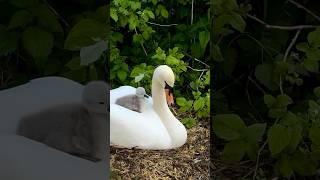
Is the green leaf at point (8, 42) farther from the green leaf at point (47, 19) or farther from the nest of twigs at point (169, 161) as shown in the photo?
the nest of twigs at point (169, 161)

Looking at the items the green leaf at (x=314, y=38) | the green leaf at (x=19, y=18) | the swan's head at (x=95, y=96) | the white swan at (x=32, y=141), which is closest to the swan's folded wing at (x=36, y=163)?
the white swan at (x=32, y=141)

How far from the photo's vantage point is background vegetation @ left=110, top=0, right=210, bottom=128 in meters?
1.21

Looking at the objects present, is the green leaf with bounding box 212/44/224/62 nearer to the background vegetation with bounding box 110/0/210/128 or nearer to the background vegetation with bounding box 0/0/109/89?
the background vegetation with bounding box 110/0/210/128

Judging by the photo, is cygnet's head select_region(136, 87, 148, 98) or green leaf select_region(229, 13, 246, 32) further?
cygnet's head select_region(136, 87, 148, 98)

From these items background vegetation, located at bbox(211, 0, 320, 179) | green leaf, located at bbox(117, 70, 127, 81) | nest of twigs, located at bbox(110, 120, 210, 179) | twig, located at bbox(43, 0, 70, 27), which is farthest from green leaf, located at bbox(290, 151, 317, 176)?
twig, located at bbox(43, 0, 70, 27)

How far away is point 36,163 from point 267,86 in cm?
52

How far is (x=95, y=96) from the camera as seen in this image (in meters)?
0.97

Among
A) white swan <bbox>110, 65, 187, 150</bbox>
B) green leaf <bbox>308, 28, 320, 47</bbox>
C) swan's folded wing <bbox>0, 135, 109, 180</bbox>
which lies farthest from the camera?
white swan <bbox>110, 65, 187, 150</bbox>

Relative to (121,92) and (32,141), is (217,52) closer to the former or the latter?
(121,92)

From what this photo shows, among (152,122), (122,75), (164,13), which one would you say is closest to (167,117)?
(152,122)

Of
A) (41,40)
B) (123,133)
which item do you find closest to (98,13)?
(41,40)

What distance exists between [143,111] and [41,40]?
1.18ft

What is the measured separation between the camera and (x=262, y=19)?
1.11 metres

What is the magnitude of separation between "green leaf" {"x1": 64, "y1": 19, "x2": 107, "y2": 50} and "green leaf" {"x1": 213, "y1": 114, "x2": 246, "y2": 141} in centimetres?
34
